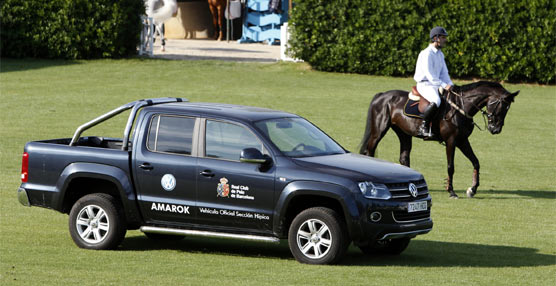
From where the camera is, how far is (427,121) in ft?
57.8

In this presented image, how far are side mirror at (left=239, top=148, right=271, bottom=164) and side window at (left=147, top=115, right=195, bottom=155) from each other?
0.85 meters

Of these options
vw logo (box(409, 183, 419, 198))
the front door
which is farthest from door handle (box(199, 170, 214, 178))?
vw logo (box(409, 183, 419, 198))

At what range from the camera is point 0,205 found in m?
14.8

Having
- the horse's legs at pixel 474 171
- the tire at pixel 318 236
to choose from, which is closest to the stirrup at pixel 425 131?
the horse's legs at pixel 474 171

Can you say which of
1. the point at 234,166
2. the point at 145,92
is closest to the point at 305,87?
the point at 145,92

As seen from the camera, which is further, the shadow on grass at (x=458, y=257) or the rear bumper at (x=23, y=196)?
the rear bumper at (x=23, y=196)

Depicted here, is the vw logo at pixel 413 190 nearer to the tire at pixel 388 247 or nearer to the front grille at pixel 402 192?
the front grille at pixel 402 192

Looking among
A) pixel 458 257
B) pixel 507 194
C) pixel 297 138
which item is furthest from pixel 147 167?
pixel 507 194

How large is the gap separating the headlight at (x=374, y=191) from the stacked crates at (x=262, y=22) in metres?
32.3

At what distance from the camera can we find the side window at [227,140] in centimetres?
1129

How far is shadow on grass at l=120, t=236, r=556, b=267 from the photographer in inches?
451

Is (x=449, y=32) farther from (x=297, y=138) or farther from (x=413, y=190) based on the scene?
(x=413, y=190)

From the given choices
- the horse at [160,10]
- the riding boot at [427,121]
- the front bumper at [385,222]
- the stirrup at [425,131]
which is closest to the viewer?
the front bumper at [385,222]

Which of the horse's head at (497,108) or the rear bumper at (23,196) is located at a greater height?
the horse's head at (497,108)
